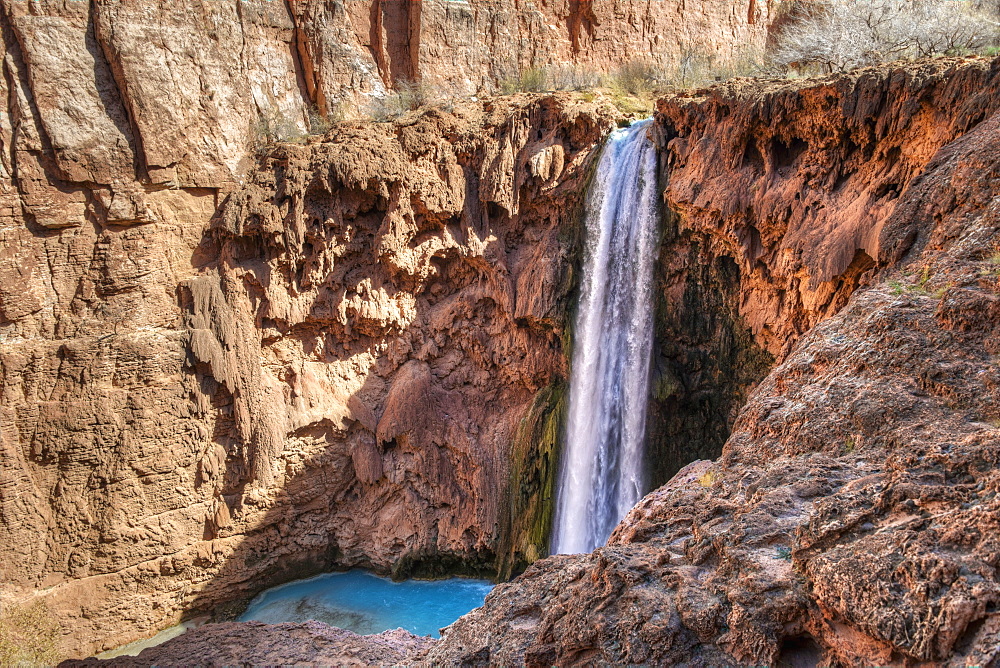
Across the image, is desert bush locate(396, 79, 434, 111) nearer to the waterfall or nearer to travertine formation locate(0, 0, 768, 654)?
travertine formation locate(0, 0, 768, 654)

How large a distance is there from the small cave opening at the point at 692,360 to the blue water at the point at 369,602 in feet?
12.9

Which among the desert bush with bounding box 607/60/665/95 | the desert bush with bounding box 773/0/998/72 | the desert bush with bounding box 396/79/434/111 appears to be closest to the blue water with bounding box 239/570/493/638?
the desert bush with bounding box 396/79/434/111

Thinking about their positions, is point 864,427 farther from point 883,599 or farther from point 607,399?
point 607,399

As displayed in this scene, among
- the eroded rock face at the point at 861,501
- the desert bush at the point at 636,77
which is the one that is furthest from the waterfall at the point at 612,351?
the eroded rock face at the point at 861,501

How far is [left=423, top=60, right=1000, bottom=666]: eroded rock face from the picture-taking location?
2.79 metres

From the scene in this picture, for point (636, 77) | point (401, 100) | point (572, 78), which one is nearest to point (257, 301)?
point (401, 100)

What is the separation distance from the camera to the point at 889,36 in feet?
36.2

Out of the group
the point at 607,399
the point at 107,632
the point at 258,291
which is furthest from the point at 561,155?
the point at 107,632

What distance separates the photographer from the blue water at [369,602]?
10.9 meters

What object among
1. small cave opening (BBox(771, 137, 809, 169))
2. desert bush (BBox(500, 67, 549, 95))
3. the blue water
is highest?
desert bush (BBox(500, 67, 549, 95))

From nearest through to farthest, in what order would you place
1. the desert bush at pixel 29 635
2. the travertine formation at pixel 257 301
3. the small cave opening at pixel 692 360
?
the desert bush at pixel 29 635 → the small cave opening at pixel 692 360 → the travertine formation at pixel 257 301

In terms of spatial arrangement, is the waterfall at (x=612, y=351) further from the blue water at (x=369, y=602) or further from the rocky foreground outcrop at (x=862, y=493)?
the rocky foreground outcrop at (x=862, y=493)

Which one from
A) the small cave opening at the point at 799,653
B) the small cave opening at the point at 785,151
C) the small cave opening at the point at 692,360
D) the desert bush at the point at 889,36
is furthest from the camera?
the small cave opening at the point at 692,360

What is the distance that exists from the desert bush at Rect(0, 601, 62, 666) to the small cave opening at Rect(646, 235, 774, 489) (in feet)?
29.8
